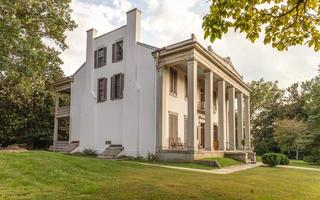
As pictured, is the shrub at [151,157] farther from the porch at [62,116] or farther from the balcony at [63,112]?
the balcony at [63,112]

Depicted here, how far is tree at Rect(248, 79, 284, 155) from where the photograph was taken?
130 feet

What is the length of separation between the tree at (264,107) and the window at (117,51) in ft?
85.3

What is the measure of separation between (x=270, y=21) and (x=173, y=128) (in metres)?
13.6

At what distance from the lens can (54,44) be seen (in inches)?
645

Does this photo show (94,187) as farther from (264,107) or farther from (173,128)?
(264,107)

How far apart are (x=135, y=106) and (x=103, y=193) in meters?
12.2

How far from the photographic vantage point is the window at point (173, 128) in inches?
725

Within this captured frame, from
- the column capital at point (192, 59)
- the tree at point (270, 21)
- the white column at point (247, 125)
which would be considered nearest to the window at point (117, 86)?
the column capital at point (192, 59)

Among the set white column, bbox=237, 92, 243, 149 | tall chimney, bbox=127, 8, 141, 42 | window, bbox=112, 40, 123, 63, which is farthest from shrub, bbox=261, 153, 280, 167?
window, bbox=112, 40, 123, 63

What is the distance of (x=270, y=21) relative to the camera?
223 inches

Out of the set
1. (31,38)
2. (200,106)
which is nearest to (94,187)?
(31,38)

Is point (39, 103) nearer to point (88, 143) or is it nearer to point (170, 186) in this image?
point (88, 143)

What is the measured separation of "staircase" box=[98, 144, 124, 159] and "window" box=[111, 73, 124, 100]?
3338 mm

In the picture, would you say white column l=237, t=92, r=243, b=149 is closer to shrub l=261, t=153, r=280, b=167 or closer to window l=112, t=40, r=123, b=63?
shrub l=261, t=153, r=280, b=167
